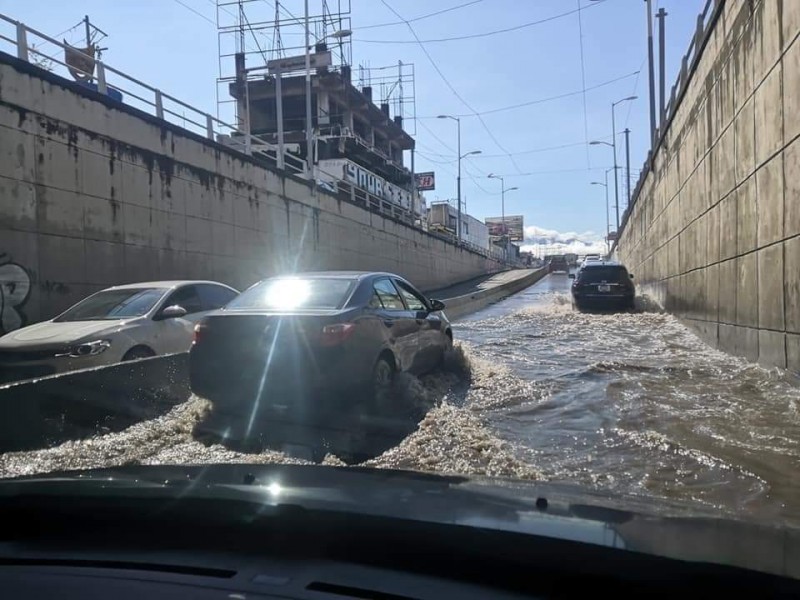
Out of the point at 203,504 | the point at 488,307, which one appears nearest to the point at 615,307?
the point at 488,307

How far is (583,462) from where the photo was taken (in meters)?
5.13

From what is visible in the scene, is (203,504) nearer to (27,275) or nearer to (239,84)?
(27,275)

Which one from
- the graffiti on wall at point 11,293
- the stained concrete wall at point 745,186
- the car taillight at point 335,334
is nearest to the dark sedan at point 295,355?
the car taillight at point 335,334

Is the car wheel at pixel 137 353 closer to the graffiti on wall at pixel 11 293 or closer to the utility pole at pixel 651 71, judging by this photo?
the graffiti on wall at pixel 11 293

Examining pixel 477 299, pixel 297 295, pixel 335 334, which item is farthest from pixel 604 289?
pixel 335 334

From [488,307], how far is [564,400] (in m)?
21.1

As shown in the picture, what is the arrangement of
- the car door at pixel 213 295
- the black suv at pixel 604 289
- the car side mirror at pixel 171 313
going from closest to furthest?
the car side mirror at pixel 171 313
the car door at pixel 213 295
the black suv at pixel 604 289

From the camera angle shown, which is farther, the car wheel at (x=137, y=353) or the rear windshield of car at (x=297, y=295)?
the car wheel at (x=137, y=353)

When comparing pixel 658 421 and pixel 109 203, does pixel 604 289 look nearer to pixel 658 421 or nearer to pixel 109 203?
pixel 109 203

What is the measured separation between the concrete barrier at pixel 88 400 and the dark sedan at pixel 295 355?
771mm

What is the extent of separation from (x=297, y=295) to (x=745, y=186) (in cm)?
628

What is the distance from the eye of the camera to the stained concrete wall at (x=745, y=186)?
6.95m

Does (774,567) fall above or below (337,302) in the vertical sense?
below

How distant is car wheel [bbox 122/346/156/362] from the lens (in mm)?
7543
